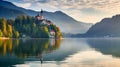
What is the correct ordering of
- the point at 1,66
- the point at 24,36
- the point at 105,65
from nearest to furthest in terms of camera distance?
the point at 1,66 → the point at 105,65 → the point at 24,36

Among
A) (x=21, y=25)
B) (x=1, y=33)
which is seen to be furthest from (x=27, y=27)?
(x=1, y=33)

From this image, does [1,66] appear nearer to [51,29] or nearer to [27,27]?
[27,27]

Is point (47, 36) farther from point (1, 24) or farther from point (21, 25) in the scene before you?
point (1, 24)

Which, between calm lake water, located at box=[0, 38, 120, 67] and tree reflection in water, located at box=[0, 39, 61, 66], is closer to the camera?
calm lake water, located at box=[0, 38, 120, 67]

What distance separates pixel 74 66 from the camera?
109ft

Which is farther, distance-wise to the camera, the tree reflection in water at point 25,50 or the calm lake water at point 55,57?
the tree reflection in water at point 25,50

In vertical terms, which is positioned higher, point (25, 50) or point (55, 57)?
point (55, 57)

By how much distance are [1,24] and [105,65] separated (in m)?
107

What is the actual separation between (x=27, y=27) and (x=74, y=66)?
139438 millimetres

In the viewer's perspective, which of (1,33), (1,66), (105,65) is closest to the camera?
(1,66)

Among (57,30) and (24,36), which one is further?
(57,30)

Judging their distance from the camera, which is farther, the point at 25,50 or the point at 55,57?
the point at 25,50

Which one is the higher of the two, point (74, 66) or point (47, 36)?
point (74, 66)

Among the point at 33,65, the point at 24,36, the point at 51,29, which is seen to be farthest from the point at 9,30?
the point at 33,65
